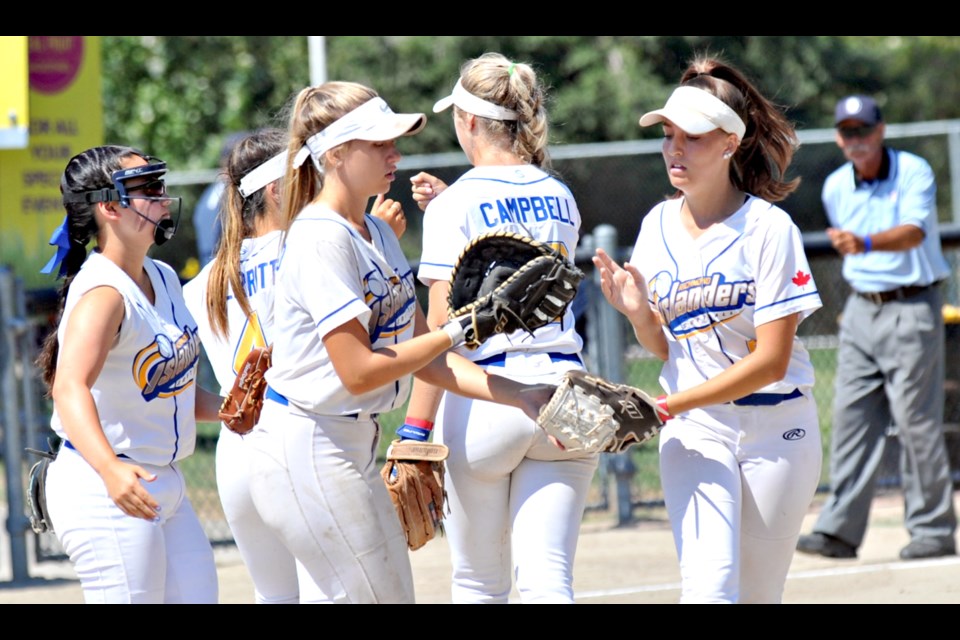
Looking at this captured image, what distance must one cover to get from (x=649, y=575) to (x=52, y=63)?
5.05 metres

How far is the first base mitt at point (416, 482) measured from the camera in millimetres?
3719

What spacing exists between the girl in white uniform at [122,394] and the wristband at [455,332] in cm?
90

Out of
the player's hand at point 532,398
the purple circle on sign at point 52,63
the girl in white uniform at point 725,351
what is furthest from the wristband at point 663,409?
the purple circle on sign at point 52,63

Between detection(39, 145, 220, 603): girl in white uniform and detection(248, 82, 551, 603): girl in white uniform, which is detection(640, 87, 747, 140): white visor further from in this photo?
detection(39, 145, 220, 603): girl in white uniform

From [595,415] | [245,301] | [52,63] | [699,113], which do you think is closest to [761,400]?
[595,415]

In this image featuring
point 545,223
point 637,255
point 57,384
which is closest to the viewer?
point 57,384

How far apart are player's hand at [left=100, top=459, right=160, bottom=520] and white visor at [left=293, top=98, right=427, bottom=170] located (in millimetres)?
976

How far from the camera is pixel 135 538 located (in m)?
3.57

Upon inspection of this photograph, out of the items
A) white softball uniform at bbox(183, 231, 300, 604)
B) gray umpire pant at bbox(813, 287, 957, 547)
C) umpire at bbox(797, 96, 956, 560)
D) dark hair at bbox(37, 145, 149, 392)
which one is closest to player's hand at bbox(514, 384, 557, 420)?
white softball uniform at bbox(183, 231, 300, 604)

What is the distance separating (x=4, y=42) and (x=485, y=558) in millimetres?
5283

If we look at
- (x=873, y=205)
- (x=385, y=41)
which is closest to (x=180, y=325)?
(x=873, y=205)

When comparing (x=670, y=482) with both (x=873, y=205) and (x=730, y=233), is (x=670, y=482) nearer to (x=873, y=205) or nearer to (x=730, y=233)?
(x=730, y=233)

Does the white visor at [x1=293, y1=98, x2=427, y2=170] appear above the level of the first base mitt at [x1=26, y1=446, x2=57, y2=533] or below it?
above

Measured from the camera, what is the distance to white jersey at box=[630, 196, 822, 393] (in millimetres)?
3773
